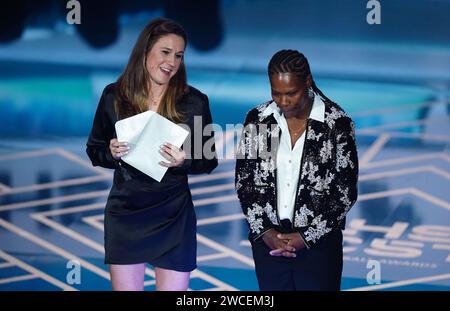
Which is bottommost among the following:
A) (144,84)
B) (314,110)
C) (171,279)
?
(171,279)

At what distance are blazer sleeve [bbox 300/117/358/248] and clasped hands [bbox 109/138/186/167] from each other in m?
0.68

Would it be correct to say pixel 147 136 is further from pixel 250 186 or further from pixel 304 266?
pixel 304 266

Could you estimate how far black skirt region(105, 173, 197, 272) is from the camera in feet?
13.5

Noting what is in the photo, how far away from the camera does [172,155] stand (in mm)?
4035

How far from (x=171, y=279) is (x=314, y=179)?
88 cm

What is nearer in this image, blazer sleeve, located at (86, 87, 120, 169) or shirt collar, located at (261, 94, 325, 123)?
shirt collar, located at (261, 94, 325, 123)

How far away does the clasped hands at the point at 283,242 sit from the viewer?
153 inches

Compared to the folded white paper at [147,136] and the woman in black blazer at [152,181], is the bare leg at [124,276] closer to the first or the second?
the woman in black blazer at [152,181]

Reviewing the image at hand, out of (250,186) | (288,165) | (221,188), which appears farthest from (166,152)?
(221,188)

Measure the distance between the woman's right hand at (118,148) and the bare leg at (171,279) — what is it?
61cm

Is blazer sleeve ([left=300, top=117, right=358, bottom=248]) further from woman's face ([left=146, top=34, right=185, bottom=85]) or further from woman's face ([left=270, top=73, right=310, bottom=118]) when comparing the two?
woman's face ([left=146, top=34, right=185, bottom=85])

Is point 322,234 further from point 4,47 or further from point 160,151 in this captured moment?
point 4,47

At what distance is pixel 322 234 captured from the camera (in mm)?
3910

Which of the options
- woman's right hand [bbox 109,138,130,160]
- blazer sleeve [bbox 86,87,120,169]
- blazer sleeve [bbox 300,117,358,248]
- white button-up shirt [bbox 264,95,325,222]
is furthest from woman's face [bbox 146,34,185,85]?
blazer sleeve [bbox 300,117,358,248]
